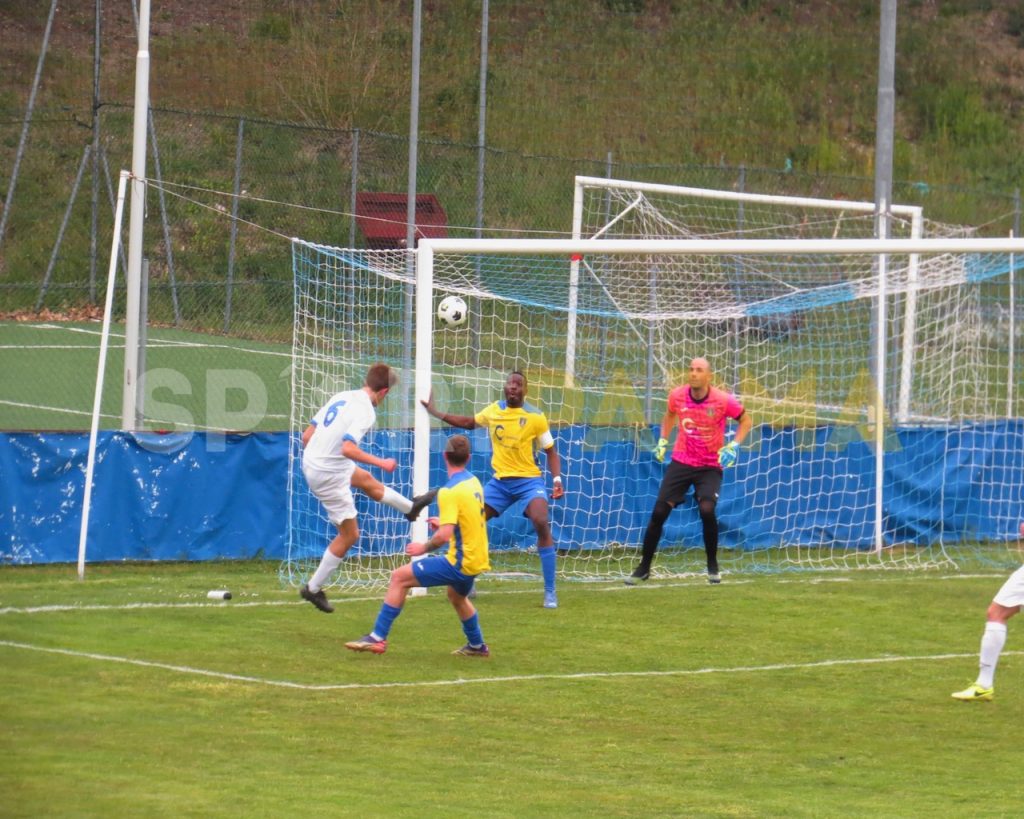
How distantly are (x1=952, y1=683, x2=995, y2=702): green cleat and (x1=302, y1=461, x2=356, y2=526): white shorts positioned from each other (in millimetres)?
→ 5173

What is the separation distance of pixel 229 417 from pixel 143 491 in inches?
322

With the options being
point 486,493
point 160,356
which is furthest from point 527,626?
point 160,356

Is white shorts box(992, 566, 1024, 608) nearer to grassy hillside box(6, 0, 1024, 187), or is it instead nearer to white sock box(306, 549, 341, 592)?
white sock box(306, 549, 341, 592)

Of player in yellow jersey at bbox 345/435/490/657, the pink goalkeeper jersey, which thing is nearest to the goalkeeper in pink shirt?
the pink goalkeeper jersey

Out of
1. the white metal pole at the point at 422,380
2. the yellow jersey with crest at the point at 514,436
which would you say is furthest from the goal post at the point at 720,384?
the yellow jersey with crest at the point at 514,436

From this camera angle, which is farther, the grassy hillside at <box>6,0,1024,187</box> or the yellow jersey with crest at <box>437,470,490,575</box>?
the grassy hillside at <box>6,0,1024,187</box>

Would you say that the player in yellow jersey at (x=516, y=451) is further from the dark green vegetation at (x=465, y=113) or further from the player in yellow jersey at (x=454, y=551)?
the dark green vegetation at (x=465, y=113)

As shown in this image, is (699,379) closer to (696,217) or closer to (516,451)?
(516,451)

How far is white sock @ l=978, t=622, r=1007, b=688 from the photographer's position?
1054 centimetres

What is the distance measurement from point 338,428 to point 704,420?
3.90 metres

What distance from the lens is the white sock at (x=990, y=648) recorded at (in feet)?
34.6

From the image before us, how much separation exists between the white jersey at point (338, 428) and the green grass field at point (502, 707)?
1.29 metres

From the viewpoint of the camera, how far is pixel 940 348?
21406 millimetres

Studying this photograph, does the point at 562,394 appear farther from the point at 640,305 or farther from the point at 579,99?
the point at 579,99
